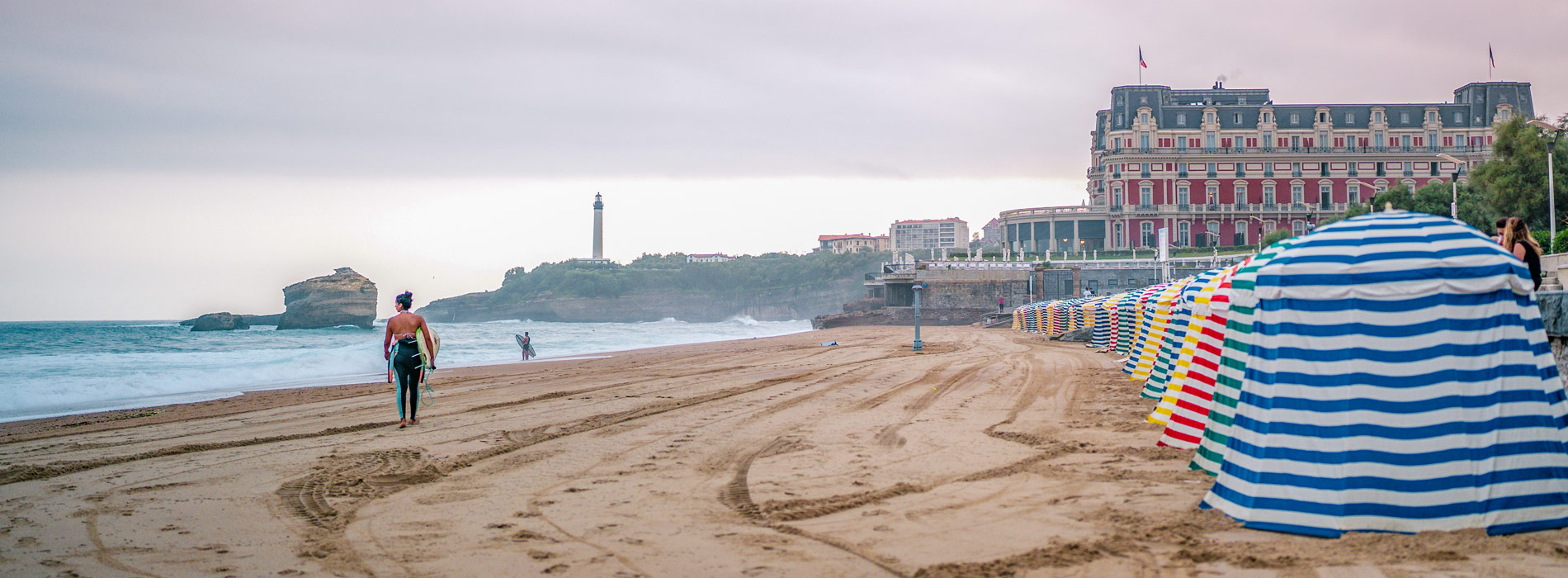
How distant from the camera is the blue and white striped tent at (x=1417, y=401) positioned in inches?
161

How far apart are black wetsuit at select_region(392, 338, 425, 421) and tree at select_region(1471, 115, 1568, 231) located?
38.1 meters

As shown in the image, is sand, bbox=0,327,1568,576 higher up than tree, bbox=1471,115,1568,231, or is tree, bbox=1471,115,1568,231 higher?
tree, bbox=1471,115,1568,231

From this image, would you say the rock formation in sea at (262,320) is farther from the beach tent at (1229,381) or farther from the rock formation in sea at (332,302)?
the beach tent at (1229,381)

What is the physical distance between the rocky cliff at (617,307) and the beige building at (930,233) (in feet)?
227

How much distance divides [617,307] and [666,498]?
409 ft

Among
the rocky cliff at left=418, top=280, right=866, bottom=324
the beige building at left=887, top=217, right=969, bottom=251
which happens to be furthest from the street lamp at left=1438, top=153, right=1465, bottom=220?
the beige building at left=887, top=217, right=969, bottom=251

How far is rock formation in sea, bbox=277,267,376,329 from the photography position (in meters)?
81.8

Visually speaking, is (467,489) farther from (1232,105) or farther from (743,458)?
(1232,105)

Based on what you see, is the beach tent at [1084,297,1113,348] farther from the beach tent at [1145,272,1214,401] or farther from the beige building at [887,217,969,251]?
the beige building at [887,217,969,251]

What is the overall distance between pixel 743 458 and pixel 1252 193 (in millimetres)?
75137

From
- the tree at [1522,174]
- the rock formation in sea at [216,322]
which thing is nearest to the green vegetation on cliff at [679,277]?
the rock formation in sea at [216,322]

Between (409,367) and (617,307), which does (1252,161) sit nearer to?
(409,367)

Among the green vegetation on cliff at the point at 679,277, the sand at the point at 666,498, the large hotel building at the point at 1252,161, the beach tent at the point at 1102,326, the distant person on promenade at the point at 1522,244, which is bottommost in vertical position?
the sand at the point at 666,498

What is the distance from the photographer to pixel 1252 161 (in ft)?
233
